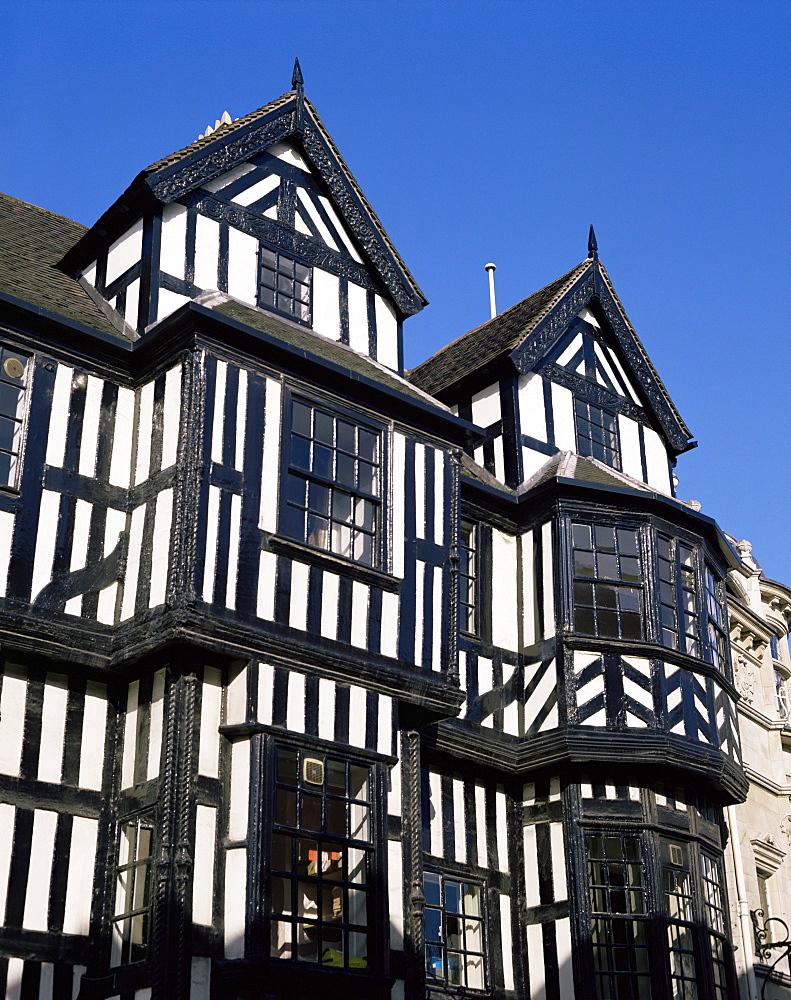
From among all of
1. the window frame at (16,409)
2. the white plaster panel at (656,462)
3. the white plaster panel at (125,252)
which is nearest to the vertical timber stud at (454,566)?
A: the white plaster panel at (125,252)

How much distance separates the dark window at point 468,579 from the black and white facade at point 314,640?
0.25 ft

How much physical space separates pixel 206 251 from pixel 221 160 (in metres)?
1.18

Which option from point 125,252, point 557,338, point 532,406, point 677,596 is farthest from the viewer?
point 557,338

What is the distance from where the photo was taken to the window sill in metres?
13.9

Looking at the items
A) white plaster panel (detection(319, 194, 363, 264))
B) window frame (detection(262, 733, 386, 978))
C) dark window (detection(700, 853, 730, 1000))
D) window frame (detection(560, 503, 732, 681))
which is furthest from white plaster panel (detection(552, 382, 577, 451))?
window frame (detection(262, 733, 386, 978))

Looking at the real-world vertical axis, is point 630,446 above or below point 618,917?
above

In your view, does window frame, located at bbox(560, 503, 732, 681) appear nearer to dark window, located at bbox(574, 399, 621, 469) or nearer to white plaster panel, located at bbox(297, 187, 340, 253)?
dark window, located at bbox(574, 399, 621, 469)

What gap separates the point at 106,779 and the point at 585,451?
9.15m

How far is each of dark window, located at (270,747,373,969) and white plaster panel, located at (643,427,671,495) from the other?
8.52 meters

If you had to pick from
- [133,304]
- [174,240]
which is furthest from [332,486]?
[174,240]

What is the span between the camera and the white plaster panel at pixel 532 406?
19.2 m

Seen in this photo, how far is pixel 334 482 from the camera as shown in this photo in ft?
48.4

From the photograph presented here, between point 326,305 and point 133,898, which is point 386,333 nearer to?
point 326,305

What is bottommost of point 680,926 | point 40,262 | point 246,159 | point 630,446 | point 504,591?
point 680,926
